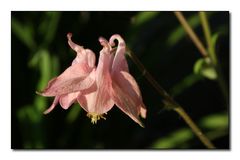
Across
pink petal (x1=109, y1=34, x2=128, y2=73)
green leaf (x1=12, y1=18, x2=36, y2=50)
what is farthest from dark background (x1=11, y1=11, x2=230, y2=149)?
pink petal (x1=109, y1=34, x2=128, y2=73)

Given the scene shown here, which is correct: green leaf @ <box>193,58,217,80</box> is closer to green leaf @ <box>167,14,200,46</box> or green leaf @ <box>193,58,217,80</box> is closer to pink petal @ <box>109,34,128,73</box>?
pink petal @ <box>109,34,128,73</box>

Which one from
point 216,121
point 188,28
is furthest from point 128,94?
point 216,121

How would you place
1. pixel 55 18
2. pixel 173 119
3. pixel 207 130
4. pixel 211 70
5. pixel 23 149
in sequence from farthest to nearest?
pixel 173 119, pixel 207 130, pixel 55 18, pixel 23 149, pixel 211 70

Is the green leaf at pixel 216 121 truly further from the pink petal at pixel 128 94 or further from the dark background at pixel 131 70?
the pink petal at pixel 128 94

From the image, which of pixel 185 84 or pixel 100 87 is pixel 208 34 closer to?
pixel 100 87
